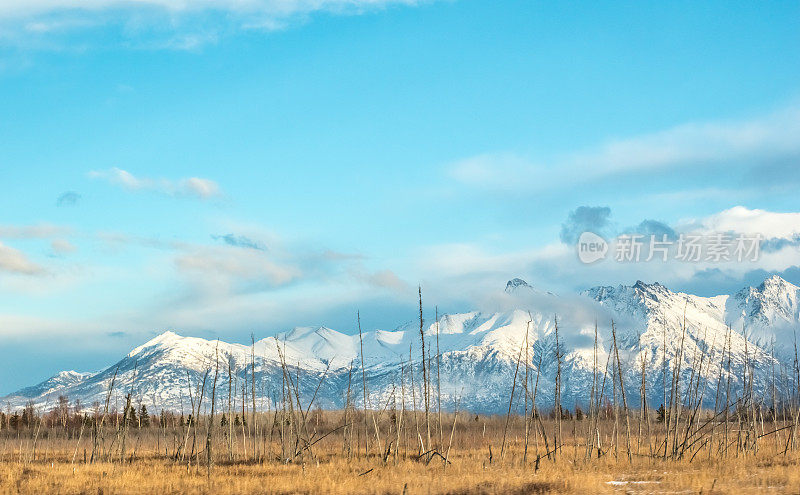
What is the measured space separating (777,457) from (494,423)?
62.4 meters

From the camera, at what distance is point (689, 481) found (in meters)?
31.9

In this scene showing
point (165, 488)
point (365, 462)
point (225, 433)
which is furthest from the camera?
point (225, 433)

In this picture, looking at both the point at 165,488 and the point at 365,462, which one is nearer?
the point at 165,488

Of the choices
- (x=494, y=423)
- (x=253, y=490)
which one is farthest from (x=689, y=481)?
(x=494, y=423)

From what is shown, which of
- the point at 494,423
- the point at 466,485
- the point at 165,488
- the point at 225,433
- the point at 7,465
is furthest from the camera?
the point at 494,423

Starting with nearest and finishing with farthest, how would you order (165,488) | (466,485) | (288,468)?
(466,485), (165,488), (288,468)

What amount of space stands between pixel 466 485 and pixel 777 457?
64.7ft

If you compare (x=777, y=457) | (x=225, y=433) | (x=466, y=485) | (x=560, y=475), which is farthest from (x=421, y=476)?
(x=225, y=433)

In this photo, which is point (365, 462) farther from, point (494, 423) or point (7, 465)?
point (494, 423)

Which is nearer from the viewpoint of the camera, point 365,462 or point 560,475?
point 560,475

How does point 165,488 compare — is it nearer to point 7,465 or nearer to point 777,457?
point 7,465

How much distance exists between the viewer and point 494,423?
10250 centimetres

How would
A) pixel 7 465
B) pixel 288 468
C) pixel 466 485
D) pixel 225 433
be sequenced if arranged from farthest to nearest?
1. pixel 225 433
2. pixel 7 465
3. pixel 288 468
4. pixel 466 485

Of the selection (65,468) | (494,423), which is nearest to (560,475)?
(65,468)
